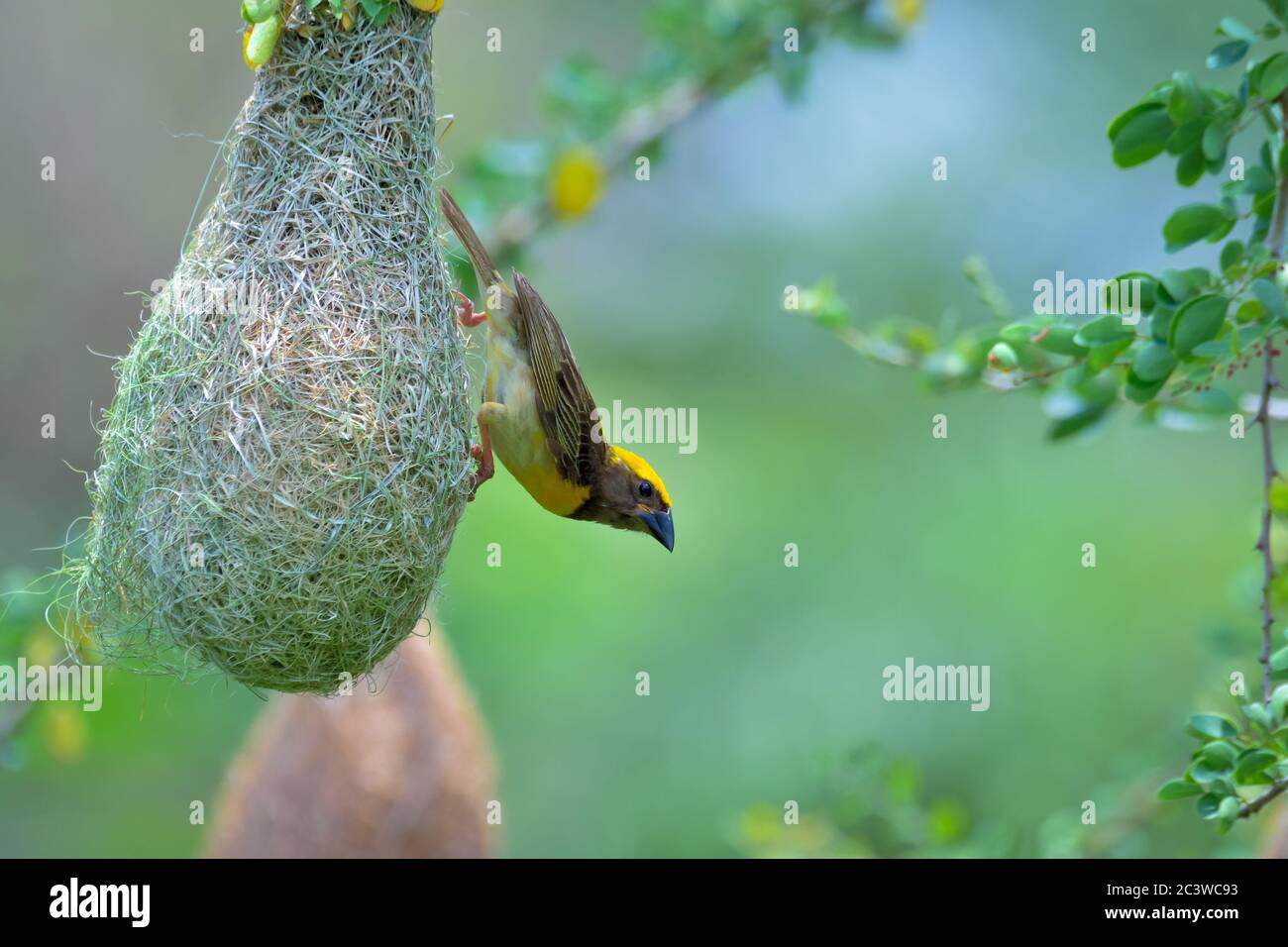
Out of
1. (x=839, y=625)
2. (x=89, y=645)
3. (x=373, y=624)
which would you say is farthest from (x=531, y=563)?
(x=373, y=624)

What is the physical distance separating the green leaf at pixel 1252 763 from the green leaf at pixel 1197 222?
2.76 feet

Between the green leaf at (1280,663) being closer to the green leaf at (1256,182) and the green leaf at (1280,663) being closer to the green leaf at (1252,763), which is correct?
the green leaf at (1252,763)

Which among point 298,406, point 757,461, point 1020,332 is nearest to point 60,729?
point 298,406

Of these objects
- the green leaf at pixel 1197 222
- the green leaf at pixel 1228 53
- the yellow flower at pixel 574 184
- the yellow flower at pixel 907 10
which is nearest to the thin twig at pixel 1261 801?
the green leaf at pixel 1197 222

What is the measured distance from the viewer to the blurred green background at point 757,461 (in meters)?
7.81

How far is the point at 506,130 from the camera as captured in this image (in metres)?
A: 8.85

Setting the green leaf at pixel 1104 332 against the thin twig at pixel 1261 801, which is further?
the green leaf at pixel 1104 332

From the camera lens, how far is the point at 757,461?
877 cm

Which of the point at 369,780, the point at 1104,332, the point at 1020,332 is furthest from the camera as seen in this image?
the point at 369,780

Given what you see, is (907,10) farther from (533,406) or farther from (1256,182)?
(1256,182)

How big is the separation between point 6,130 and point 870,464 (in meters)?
6.02

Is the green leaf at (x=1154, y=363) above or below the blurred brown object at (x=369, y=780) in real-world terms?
above

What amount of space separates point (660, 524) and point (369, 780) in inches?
64.1

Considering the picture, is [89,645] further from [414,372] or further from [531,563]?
[531,563]
